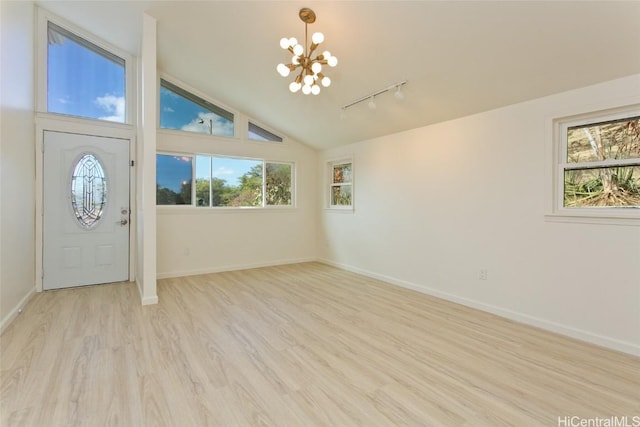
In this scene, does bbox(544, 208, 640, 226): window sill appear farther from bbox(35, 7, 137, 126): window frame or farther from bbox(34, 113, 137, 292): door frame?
bbox(35, 7, 137, 126): window frame

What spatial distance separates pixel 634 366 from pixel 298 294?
10.7 ft

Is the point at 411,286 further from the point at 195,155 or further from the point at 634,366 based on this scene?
the point at 195,155

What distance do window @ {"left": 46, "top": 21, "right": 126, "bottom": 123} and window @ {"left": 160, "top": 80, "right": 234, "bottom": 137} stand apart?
0.59 meters

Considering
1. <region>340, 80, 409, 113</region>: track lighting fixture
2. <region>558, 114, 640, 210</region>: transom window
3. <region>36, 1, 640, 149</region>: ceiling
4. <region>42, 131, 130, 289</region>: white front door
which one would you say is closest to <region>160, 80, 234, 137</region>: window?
<region>36, 1, 640, 149</region>: ceiling

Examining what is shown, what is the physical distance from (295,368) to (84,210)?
405cm

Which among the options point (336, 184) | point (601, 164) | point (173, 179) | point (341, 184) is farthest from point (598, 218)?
point (173, 179)

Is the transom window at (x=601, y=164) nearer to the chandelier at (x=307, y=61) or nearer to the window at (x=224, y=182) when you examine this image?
the chandelier at (x=307, y=61)

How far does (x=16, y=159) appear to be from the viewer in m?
3.26

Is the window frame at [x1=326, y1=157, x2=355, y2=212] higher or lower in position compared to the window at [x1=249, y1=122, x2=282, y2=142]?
lower

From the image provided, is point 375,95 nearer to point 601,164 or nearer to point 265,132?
point 601,164

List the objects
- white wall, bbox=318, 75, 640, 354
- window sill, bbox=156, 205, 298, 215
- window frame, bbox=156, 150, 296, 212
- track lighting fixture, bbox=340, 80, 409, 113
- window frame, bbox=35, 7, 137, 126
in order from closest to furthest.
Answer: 1. white wall, bbox=318, 75, 640, 354
2. track lighting fixture, bbox=340, 80, 409, 113
3. window frame, bbox=35, 7, 137, 126
4. window sill, bbox=156, 205, 298, 215
5. window frame, bbox=156, 150, 296, 212

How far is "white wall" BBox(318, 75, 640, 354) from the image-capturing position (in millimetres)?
2641

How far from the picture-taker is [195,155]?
5176mm

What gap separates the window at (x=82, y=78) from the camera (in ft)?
13.6
